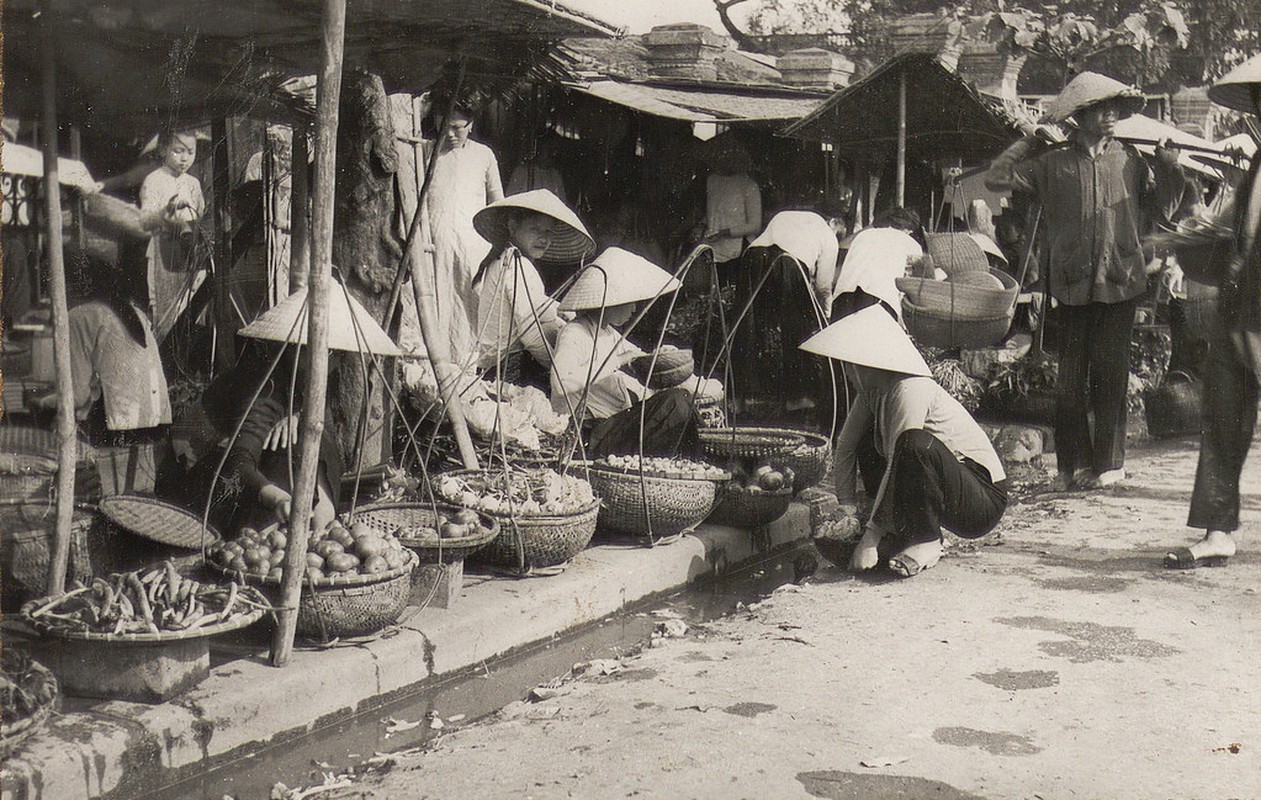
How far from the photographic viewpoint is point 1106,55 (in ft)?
26.9

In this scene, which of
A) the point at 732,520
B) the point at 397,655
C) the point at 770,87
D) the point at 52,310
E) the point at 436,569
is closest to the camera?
the point at 52,310

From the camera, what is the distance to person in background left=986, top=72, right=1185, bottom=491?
24.4 ft

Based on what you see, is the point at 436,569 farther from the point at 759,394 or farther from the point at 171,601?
the point at 759,394

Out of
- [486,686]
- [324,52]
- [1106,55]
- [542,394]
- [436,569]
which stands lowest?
[486,686]

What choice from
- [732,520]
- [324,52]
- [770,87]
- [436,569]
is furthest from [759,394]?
[324,52]

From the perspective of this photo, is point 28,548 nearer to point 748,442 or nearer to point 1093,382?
point 748,442

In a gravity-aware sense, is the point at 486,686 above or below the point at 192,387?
below

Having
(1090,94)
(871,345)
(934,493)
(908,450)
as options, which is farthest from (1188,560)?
(1090,94)

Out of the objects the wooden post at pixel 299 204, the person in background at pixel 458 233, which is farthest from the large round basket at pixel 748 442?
the wooden post at pixel 299 204

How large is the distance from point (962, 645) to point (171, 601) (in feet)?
9.10

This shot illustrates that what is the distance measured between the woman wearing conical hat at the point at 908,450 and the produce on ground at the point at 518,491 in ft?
3.88

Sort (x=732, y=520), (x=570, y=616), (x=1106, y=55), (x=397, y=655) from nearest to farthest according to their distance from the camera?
(x=397, y=655)
(x=570, y=616)
(x=732, y=520)
(x=1106, y=55)

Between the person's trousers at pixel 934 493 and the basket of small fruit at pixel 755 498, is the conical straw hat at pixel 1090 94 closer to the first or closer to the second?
the person's trousers at pixel 934 493

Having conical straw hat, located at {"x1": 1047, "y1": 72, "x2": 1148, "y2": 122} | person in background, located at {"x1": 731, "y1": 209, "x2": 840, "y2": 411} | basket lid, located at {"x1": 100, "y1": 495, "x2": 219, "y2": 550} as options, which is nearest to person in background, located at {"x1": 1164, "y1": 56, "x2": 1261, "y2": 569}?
conical straw hat, located at {"x1": 1047, "y1": 72, "x2": 1148, "y2": 122}
